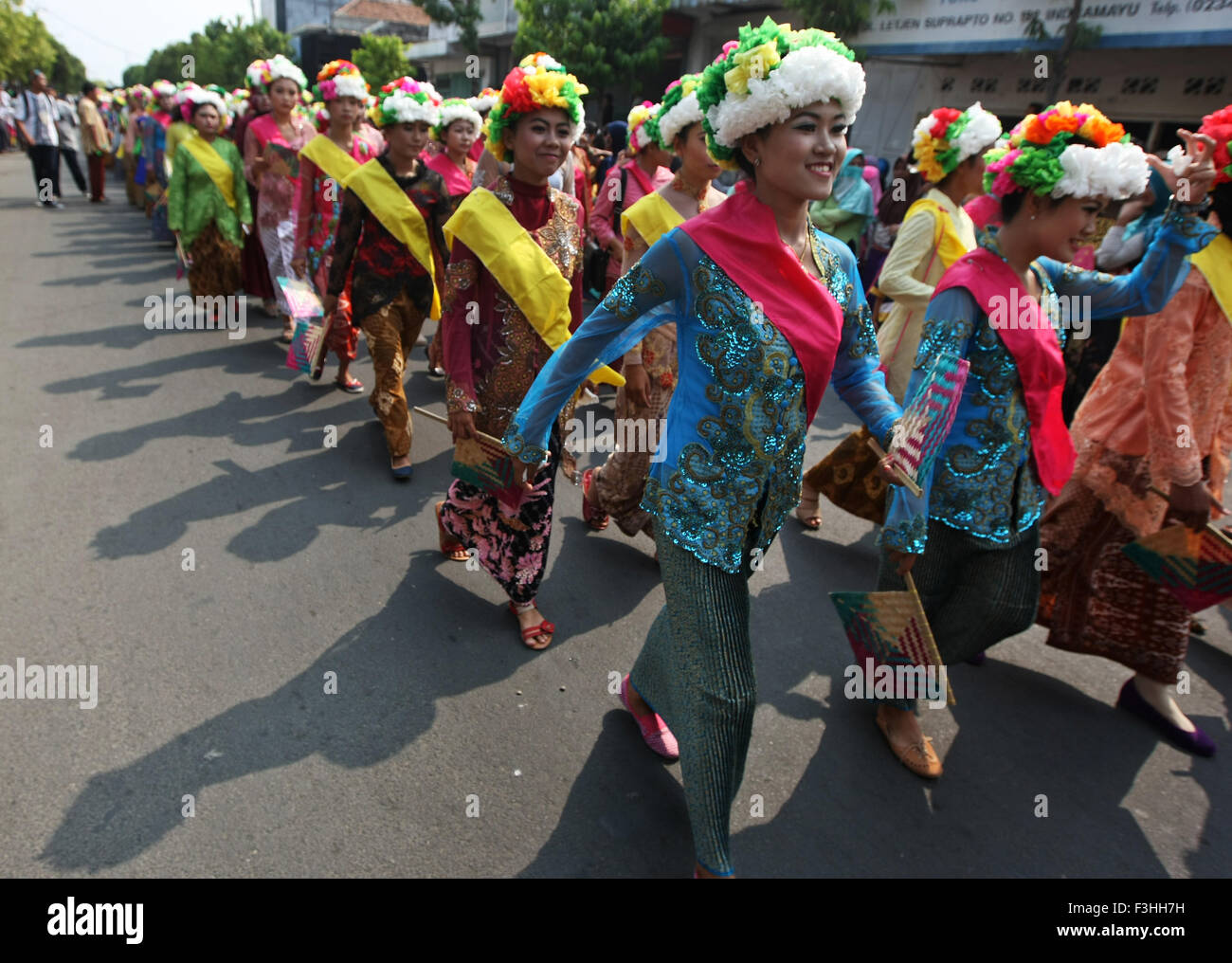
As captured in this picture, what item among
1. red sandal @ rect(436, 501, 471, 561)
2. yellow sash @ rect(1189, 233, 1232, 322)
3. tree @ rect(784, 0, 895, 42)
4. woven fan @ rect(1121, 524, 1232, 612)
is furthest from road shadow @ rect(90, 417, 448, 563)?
tree @ rect(784, 0, 895, 42)

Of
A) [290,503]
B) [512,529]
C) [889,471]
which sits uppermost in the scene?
[889,471]

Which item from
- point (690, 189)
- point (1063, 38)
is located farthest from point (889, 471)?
point (1063, 38)

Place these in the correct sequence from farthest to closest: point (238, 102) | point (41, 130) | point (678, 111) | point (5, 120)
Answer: point (5, 120), point (41, 130), point (238, 102), point (678, 111)

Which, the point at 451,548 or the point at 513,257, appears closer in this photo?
the point at 513,257

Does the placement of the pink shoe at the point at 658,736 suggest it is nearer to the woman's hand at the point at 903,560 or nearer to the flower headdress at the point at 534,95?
the woman's hand at the point at 903,560

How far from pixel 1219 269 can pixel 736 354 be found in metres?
1.96

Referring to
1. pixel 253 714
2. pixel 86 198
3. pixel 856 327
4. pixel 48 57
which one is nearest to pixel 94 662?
pixel 253 714

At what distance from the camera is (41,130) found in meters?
14.3

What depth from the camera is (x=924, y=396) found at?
93.4 inches

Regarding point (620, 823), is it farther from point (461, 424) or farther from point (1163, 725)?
point (1163, 725)

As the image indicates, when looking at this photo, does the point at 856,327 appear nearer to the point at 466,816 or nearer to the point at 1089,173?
the point at 1089,173

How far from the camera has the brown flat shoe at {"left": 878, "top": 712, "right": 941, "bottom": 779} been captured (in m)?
2.87

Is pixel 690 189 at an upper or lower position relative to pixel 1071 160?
lower

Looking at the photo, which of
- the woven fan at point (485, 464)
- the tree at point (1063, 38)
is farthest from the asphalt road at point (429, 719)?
the tree at point (1063, 38)
